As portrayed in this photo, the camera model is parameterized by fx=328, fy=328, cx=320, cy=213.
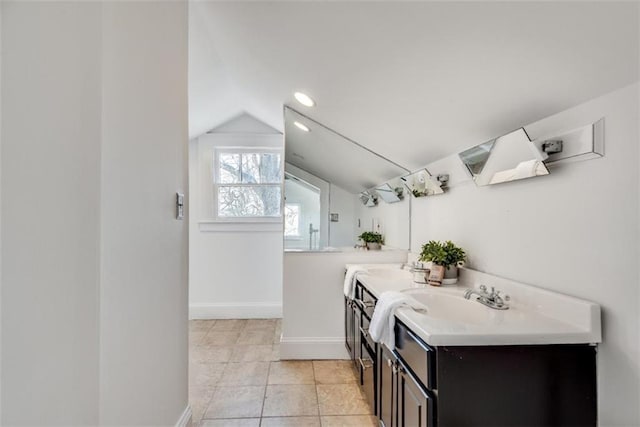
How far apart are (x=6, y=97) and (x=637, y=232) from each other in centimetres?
174

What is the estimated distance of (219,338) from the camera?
337cm

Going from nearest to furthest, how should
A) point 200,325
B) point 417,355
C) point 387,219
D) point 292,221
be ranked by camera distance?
point 417,355
point 292,221
point 387,219
point 200,325

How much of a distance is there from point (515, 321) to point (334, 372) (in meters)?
1.71

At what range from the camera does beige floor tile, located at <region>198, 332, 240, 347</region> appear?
3.23m

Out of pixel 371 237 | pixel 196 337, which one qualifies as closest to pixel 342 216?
pixel 371 237

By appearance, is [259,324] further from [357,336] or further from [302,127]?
[302,127]

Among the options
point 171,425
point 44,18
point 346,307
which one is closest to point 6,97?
point 44,18

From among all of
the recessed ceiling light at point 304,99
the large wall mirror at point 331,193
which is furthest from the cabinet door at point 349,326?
the recessed ceiling light at point 304,99

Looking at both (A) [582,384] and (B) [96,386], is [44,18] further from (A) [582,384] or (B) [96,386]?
(A) [582,384]

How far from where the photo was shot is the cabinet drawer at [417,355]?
3.60ft

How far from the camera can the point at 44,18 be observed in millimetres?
833

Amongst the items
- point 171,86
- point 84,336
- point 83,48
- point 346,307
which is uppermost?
point 171,86

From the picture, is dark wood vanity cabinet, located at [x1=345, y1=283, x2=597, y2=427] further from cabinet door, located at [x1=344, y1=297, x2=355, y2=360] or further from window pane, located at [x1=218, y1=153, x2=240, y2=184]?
window pane, located at [x1=218, y1=153, x2=240, y2=184]

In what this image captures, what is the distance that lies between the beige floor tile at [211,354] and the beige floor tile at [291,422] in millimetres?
998
